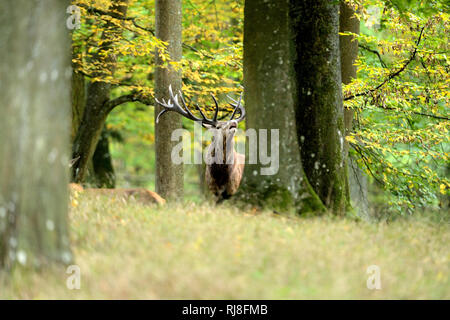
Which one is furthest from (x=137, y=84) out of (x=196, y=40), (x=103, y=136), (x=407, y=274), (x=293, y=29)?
(x=407, y=274)

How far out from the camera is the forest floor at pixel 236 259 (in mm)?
3641

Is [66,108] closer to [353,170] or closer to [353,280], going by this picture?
[353,280]

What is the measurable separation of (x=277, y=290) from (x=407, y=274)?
133cm

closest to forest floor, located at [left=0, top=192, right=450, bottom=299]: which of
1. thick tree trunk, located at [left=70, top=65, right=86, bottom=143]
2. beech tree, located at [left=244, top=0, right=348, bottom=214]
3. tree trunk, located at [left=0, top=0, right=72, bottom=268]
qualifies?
tree trunk, located at [left=0, top=0, right=72, bottom=268]

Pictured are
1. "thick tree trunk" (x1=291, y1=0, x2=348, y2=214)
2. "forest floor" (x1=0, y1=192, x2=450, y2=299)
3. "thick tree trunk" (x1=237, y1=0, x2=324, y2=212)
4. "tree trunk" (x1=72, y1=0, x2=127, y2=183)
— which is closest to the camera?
"forest floor" (x1=0, y1=192, x2=450, y2=299)

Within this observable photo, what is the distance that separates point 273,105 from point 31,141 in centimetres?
299

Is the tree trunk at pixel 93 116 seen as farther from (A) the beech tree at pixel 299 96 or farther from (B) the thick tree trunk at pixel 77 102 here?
(A) the beech tree at pixel 299 96

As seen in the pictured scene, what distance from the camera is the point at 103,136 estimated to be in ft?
58.9

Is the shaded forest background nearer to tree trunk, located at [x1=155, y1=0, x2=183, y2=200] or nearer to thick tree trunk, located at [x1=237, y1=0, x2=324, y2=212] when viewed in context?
tree trunk, located at [x1=155, y1=0, x2=183, y2=200]

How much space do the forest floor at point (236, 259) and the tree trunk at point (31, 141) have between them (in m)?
0.26

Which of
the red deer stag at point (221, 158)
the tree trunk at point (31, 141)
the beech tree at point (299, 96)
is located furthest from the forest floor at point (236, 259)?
the red deer stag at point (221, 158)

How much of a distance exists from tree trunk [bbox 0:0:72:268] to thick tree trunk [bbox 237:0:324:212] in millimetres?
2506

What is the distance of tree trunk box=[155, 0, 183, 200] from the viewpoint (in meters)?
10.1

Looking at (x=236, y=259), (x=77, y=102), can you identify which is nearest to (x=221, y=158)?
(x=236, y=259)
